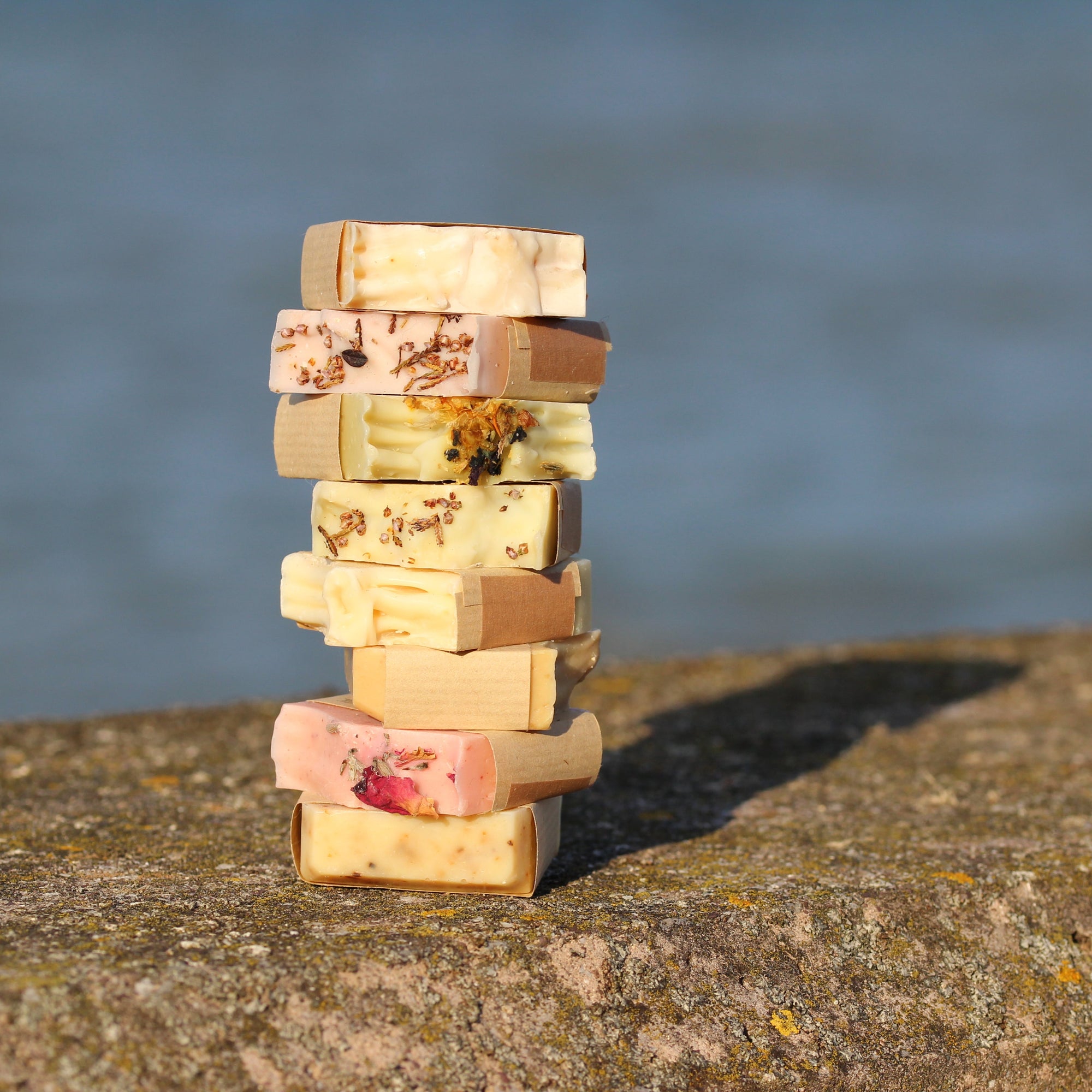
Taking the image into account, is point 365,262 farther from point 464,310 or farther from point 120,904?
point 120,904

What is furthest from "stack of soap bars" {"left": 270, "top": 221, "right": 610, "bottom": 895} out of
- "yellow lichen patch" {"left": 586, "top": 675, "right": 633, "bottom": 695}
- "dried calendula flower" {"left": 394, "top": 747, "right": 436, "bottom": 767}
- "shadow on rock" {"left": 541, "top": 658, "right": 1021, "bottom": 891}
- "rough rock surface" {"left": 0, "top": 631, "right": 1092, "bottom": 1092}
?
"yellow lichen patch" {"left": 586, "top": 675, "right": 633, "bottom": 695}

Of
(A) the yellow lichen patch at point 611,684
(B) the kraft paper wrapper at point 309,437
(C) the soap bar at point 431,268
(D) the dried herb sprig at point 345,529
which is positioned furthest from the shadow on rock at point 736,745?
(C) the soap bar at point 431,268

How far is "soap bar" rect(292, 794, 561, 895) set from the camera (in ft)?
10.4

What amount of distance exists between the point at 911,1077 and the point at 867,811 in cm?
133

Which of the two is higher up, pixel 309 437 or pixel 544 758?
pixel 309 437

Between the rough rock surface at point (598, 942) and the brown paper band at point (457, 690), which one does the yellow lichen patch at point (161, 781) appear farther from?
the brown paper band at point (457, 690)

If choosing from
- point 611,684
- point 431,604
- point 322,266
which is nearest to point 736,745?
point 611,684

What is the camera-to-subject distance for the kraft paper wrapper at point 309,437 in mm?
3191

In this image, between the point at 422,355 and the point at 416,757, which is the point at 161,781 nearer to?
the point at 416,757

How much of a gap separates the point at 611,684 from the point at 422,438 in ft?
10.7

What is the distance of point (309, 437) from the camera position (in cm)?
326

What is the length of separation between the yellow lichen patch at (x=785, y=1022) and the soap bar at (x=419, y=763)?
28.2 inches

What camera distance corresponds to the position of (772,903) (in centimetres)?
319

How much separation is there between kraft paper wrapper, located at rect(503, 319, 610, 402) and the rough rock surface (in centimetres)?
121
